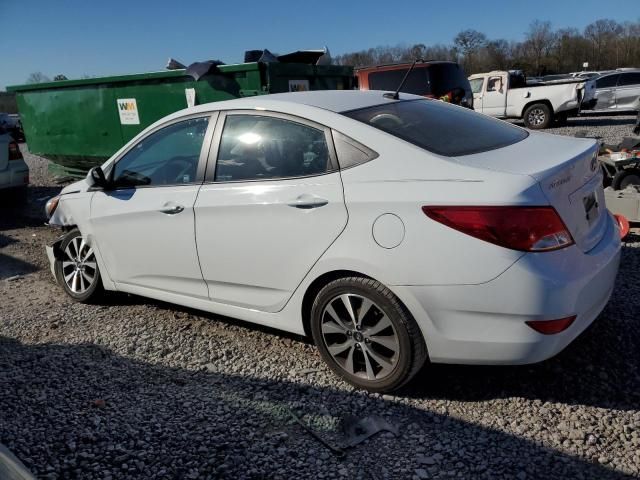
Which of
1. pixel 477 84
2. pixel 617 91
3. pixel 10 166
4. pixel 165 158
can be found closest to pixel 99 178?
pixel 165 158

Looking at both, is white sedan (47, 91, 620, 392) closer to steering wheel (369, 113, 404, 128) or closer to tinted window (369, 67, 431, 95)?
steering wheel (369, 113, 404, 128)

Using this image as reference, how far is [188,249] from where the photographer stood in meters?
3.69

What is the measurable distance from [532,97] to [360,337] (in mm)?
16584

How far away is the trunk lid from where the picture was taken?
2.65 metres

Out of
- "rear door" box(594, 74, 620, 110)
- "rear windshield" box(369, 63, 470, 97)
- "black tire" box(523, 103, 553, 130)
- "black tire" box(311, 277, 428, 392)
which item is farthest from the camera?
"rear door" box(594, 74, 620, 110)

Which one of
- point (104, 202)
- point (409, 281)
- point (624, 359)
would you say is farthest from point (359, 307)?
point (104, 202)

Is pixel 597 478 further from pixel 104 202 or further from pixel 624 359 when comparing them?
pixel 104 202

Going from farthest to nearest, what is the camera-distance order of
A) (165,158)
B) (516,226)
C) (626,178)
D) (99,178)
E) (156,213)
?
(626,178) → (99,178) → (165,158) → (156,213) → (516,226)

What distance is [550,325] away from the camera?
257cm

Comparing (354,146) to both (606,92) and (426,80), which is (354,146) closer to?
(426,80)

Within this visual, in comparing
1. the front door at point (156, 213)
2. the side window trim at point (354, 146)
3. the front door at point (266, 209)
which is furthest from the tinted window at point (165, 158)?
the side window trim at point (354, 146)

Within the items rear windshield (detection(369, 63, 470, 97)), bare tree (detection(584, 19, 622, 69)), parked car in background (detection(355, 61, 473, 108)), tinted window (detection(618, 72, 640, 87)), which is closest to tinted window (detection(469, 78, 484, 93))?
tinted window (detection(618, 72, 640, 87))

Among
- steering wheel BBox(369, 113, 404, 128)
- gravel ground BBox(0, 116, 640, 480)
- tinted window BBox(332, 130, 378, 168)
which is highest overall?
steering wheel BBox(369, 113, 404, 128)

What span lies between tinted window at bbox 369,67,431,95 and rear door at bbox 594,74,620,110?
9968 millimetres
